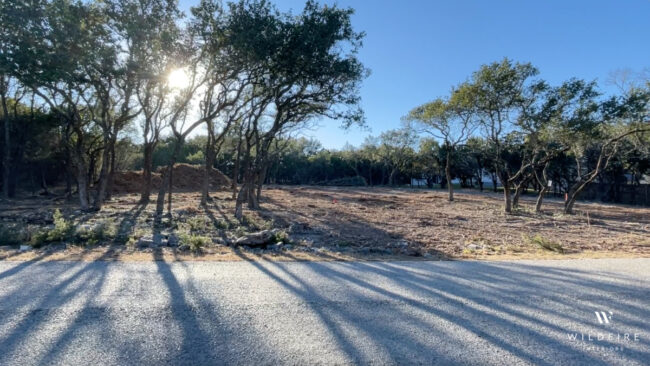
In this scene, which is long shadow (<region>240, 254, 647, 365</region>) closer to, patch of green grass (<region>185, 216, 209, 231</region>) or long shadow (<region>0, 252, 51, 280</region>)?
long shadow (<region>0, 252, 51, 280</region>)

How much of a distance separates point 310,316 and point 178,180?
3041 centimetres

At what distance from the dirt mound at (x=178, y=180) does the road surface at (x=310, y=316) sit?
81.0 feet

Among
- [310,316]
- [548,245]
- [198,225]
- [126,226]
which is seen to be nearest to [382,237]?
[548,245]

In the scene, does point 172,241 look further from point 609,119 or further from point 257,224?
point 609,119

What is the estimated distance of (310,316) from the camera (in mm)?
3418

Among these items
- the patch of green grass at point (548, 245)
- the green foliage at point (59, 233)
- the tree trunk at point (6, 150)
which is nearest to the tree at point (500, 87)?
the patch of green grass at point (548, 245)

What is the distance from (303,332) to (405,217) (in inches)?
510

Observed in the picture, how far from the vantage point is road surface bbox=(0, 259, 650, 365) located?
8.85 feet

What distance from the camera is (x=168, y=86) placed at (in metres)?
12.8

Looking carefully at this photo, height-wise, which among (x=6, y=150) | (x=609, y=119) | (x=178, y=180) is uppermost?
(x=609, y=119)

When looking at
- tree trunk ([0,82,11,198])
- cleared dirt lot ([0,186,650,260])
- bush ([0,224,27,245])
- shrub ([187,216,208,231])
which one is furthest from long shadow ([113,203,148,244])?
tree trunk ([0,82,11,198])

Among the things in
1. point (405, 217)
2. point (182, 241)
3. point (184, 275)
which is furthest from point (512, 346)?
point (405, 217)

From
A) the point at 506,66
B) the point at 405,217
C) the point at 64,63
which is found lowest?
the point at 405,217

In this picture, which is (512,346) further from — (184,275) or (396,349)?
(184,275)
